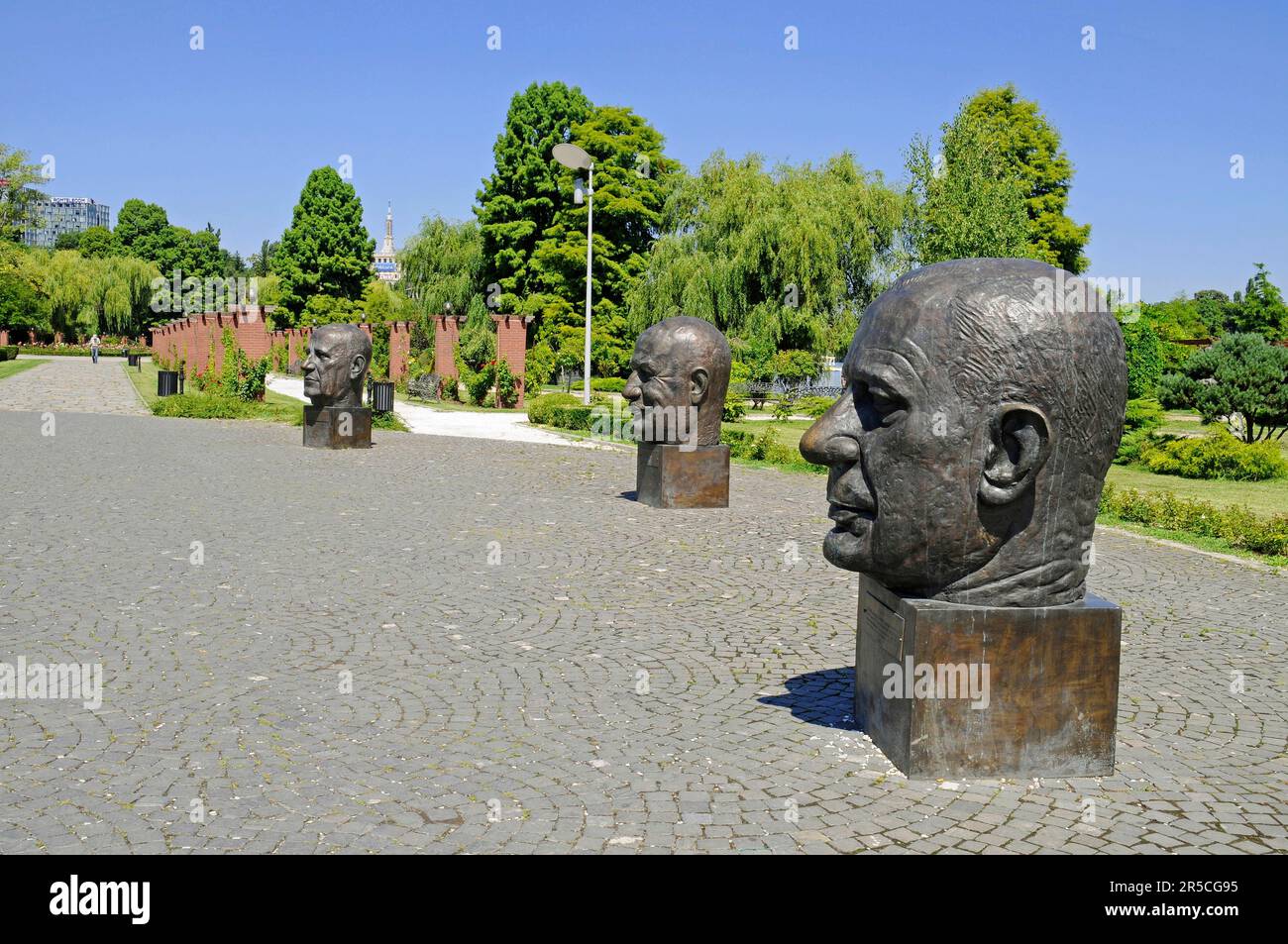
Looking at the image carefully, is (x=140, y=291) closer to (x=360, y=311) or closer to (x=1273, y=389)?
(x=360, y=311)

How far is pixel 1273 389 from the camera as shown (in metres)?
20.5

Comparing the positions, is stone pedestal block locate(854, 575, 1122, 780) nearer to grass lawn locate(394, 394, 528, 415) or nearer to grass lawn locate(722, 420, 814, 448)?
grass lawn locate(722, 420, 814, 448)

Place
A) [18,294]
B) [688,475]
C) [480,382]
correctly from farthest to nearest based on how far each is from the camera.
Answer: [18,294] → [480,382] → [688,475]

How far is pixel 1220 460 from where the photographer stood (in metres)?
18.9

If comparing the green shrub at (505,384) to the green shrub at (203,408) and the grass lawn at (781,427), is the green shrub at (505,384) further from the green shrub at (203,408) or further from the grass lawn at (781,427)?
the grass lawn at (781,427)

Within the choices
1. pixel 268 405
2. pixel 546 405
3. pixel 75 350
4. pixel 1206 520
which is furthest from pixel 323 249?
pixel 1206 520

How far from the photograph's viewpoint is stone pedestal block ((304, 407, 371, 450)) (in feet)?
63.6

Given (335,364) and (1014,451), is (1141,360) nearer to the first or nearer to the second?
(335,364)

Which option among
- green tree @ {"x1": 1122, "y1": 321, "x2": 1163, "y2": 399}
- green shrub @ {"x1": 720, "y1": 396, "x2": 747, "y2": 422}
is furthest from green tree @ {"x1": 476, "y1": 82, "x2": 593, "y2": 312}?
green tree @ {"x1": 1122, "y1": 321, "x2": 1163, "y2": 399}

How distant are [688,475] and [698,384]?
3.68 feet

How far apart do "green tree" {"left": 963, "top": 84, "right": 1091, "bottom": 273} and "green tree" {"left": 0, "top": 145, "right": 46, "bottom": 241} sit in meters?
55.9

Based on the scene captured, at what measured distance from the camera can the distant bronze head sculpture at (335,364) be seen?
747 inches
